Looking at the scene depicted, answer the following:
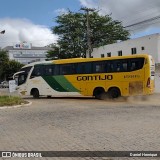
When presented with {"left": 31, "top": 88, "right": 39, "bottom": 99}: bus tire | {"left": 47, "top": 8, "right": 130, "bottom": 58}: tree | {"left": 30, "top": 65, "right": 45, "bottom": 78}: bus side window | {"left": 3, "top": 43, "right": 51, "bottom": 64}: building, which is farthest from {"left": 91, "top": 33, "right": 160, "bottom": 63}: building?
{"left": 3, "top": 43, "right": 51, "bottom": 64}: building

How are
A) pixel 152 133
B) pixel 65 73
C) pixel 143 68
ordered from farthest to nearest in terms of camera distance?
pixel 65 73 → pixel 143 68 → pixel 152 133

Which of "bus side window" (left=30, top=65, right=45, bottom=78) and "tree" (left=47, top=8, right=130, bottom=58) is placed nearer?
"bus side window" (left=30, top=65, right=45, bottom=78)

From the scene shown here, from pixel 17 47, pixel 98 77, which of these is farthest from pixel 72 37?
pixel 17 47

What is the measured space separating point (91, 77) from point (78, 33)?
2649 centimetres

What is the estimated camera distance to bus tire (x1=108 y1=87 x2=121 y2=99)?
24.0m

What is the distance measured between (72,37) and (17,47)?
96284 millimetres

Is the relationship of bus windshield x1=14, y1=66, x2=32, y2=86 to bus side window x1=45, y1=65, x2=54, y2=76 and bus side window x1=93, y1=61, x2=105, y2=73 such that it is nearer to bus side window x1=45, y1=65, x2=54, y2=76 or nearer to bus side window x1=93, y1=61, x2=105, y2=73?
bus side window x1=45, y1=65, x2=54, y2=76

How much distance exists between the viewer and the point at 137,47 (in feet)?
125

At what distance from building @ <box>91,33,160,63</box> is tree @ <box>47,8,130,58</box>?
20.0 ft

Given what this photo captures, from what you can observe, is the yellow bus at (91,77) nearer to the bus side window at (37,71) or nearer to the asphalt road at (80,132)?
the bus side window at (37,71)

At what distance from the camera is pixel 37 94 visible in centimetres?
2791

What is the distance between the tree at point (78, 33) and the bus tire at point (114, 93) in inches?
1066

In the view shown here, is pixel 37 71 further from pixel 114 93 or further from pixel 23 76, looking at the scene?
pixel 114 93

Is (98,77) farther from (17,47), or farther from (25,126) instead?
(17,47)
